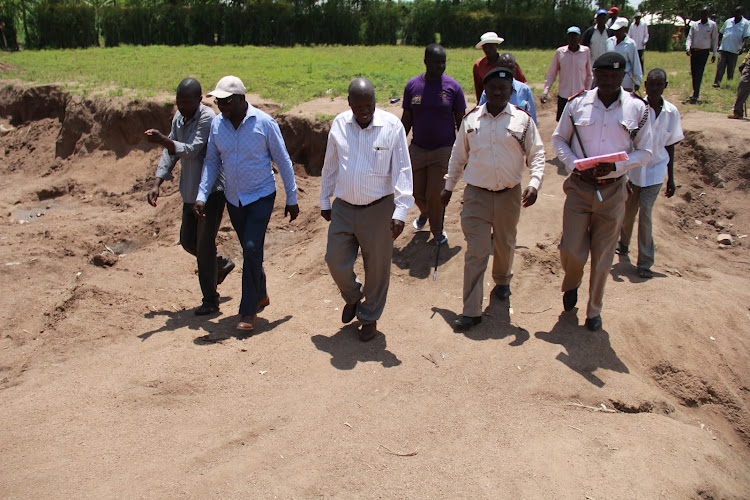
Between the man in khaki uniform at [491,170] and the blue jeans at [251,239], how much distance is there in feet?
5.19

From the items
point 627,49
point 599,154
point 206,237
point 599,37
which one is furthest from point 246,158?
point 599,37

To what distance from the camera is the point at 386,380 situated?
4.85 m

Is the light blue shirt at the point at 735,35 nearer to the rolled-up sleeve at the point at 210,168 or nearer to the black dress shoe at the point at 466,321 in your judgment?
the black dress shoe at the point at 466,321

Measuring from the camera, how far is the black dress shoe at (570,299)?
5.62 m

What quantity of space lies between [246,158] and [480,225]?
6.76 feet

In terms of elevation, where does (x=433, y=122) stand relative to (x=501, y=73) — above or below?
below

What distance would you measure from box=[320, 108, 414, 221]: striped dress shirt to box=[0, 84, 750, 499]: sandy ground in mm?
1295

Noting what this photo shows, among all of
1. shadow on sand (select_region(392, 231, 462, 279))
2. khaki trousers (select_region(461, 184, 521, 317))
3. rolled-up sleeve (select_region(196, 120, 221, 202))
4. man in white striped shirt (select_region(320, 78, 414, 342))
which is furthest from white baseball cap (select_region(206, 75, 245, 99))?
shadow on sand (select_region(392, 231, 462, 279))

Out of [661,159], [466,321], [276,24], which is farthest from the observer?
[276,24]

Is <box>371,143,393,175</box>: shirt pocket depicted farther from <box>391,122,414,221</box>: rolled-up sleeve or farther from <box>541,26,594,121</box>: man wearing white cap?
<box>541,26,594,121</box>: man wearing white cap

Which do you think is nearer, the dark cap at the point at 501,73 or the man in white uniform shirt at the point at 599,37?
the dark cap at the point at 501,73

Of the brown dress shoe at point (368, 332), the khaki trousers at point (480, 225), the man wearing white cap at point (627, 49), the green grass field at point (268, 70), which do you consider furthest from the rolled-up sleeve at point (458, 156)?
the green grass field at point (268, 70)

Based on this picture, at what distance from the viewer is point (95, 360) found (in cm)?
532

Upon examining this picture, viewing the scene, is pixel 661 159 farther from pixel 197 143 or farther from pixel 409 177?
pixel 197 143
